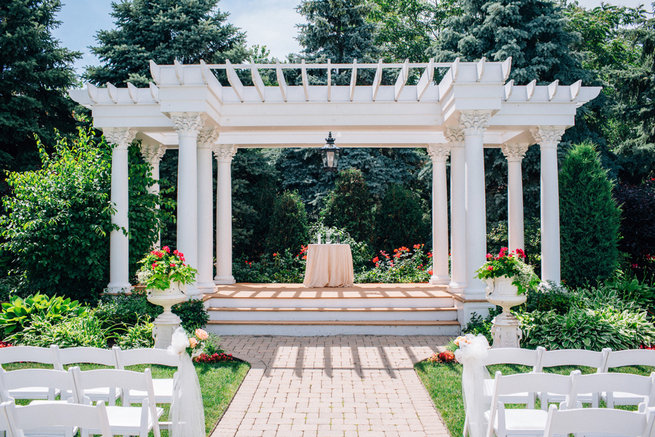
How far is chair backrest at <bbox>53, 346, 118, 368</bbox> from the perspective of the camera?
488cm

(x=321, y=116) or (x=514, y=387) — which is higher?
(x=321, y=116)

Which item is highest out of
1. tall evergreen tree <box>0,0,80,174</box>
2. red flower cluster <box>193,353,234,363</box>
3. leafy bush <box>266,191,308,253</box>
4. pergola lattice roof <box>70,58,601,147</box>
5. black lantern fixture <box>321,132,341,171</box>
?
tall evergreen tree <box>0,0,80,174</box>

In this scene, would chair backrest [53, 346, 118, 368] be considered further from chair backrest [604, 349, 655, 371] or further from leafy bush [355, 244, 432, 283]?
leafy bush [355, 244, 432, 283]

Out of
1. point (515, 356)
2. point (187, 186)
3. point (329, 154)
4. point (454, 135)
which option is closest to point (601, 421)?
point (515, 356)

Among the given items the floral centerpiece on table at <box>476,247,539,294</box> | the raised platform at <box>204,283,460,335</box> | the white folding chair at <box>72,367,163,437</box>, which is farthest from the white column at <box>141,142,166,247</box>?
the white folding chair at <box>72,367,163,437</box>

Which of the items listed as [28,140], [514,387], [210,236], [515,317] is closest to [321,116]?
[210,236]

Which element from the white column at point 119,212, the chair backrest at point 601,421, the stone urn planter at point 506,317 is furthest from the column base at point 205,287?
the chair backrest at point 601,421

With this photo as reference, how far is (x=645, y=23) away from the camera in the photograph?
813 inches

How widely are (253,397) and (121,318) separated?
426 cm

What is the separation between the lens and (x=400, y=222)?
18969 millimetres

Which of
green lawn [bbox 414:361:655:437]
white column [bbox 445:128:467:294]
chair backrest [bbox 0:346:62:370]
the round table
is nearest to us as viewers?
chair backrest [bbox 0:346:62:370]

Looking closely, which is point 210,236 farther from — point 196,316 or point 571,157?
point 571,157

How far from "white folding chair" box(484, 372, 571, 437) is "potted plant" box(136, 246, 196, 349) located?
5.92 metres

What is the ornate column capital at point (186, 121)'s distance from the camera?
34.2ft
